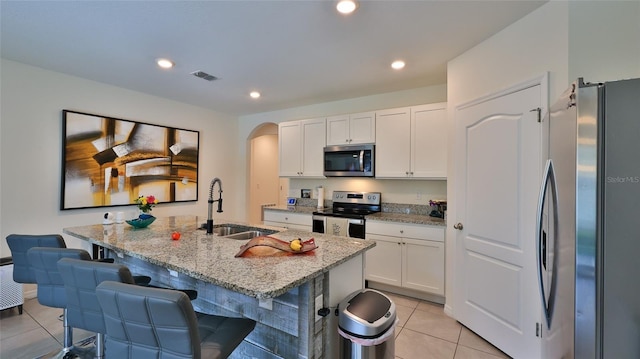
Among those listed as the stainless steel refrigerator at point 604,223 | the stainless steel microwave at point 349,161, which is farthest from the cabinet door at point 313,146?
the stainless steel refrigerator at point 604,223

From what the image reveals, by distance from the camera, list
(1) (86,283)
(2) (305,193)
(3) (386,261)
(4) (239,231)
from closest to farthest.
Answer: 1. (1) (86,283)
2. (4) (239,231)
3. (3) (386,261)
4. (2) (305,193)

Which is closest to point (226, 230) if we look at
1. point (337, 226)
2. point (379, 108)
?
point (337, 226)

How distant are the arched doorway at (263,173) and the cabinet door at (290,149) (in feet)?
3.90

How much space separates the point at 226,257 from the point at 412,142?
8.52 ft

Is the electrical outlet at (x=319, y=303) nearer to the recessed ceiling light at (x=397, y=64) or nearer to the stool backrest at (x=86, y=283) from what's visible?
the stool backrest at (x=86, y=283)

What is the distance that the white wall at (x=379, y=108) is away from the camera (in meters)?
3.50

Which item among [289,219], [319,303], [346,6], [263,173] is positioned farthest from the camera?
[263,173]

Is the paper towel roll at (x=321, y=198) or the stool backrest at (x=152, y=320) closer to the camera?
the stool backrest at (x=152, y=320)

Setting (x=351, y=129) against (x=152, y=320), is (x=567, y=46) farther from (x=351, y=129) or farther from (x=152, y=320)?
(x=152, y=320)

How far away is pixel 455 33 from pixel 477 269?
1997mm

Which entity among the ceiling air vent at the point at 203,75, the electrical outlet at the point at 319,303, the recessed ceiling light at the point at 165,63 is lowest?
the electrical outlet at the point at 319,303

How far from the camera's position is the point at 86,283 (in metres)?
1.31

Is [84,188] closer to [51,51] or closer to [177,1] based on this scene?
[51,51]

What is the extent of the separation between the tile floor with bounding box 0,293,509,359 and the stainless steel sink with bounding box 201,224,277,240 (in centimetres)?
137
